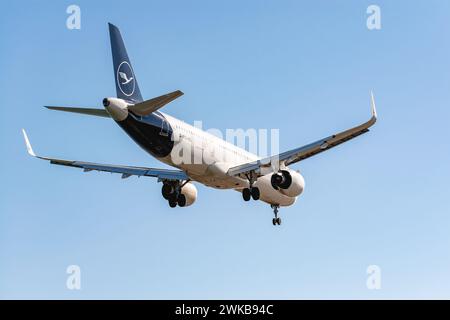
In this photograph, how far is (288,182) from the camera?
1665 inches

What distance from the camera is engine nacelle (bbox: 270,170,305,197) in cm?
4231

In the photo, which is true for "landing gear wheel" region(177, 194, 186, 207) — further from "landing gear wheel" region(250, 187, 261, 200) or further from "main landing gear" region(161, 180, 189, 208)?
"landing gear wheel" region(250, 187, 261, 200)

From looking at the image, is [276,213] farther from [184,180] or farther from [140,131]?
[140,131]

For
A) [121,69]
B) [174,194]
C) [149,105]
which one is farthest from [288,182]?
[121,69]

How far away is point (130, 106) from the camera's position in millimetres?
37781

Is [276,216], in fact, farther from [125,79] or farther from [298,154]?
[125,79]

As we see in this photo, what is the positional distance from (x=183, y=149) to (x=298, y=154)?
20.5ft

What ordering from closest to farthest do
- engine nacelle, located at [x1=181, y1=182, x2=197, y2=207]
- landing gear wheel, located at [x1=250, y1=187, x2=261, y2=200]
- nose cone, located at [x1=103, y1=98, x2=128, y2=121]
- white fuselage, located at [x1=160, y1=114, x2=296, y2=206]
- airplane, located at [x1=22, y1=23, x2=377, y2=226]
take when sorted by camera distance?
1. nose cone, located at [x1=103, y1=98, x2=128, y2=121]
2. airplane, located at [x1=22, y1=23, x2=377, y2=226]
3. white fuselage, located at [x1=160, y1=114, x2=296, y2=206]
4. landing gear wheel, located at [x1=250, y1=187, x2=261, y2=200]
5. engine nacelle, located at [x1=181, y1=182, x2=197, y2=207]

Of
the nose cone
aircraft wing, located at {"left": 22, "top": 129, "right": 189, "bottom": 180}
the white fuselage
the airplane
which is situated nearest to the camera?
the nose cone

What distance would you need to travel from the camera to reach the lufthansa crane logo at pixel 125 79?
3993cm

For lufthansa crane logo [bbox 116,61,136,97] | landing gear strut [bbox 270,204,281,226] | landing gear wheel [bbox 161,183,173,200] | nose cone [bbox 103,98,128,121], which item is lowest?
landing gear strut [bbox 270,204,281,226]

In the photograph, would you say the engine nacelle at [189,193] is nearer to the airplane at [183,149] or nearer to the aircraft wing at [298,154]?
the airplane at [183,149]

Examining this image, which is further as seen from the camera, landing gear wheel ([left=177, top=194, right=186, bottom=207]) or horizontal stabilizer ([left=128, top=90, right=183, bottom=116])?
landing gear wheel ([left=177, top=194, right=186, bottom=207])

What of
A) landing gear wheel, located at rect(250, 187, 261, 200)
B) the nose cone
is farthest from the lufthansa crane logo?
landing gear wheel, located at rect(250, 187, 261, 200)
